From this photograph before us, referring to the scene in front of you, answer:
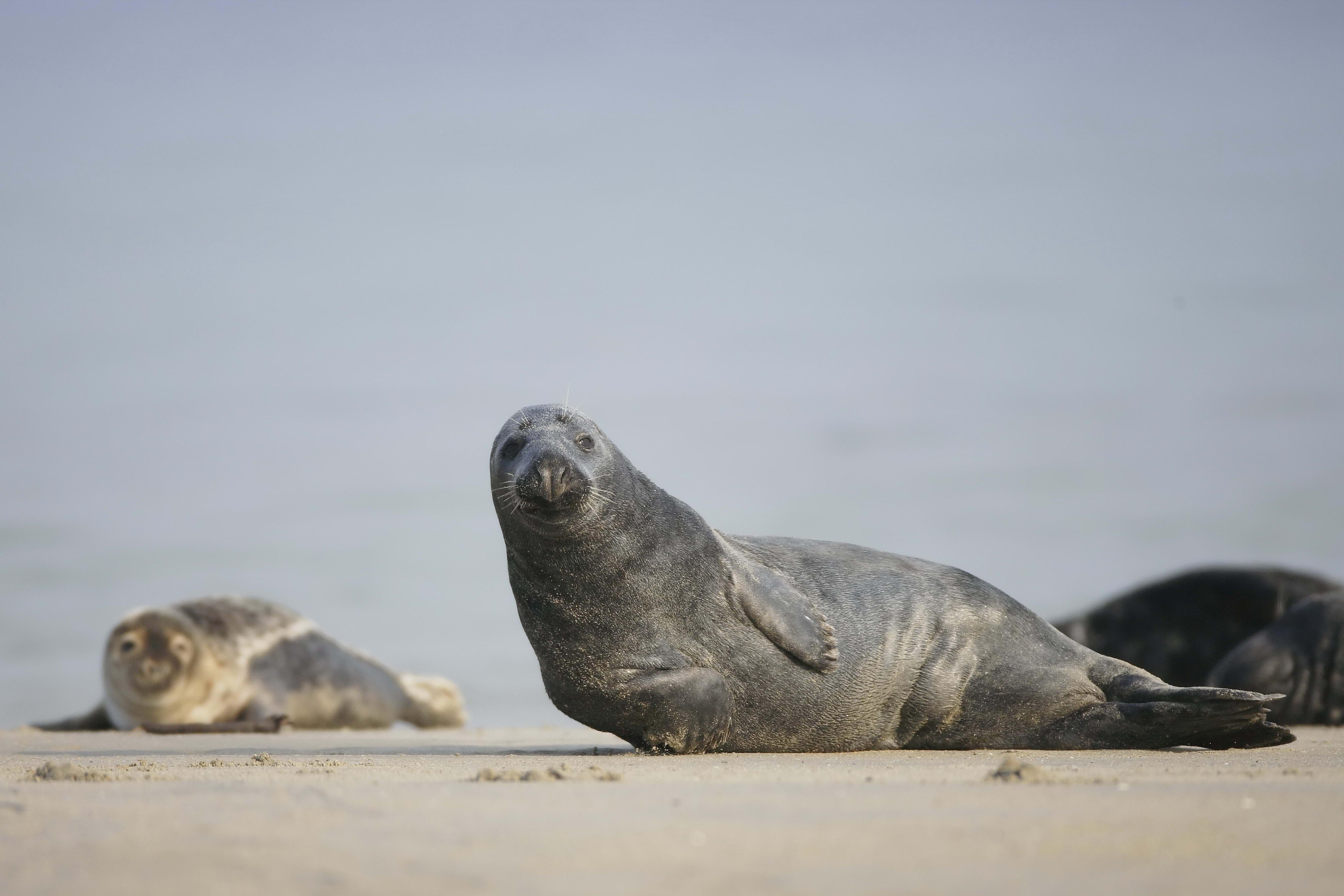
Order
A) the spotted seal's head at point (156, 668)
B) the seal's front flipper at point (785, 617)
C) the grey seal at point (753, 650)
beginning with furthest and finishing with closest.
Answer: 1. the spotted seal's head at point (156, 668)
2. the seal's front flipper at point (785, 617)
3. the grey seal at point (753, 650)

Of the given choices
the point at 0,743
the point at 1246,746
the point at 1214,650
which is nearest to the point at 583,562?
the point at 1246,746

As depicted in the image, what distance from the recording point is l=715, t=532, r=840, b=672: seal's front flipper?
6.27m

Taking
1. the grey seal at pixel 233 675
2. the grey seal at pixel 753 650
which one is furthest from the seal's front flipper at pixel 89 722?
the grey seal at pixel 753 650

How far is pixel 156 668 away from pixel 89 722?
138 centimetres

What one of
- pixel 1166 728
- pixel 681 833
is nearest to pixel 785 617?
pixel 1166 728

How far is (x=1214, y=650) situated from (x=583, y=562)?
1107 cm

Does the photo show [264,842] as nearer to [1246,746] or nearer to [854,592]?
[854,592]

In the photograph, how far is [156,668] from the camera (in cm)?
1320

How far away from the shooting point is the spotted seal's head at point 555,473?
591 cm

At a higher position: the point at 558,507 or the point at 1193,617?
the point at 558,507

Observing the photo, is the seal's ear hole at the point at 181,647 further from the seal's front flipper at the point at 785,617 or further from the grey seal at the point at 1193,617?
the grey seal at the point at 1193,617

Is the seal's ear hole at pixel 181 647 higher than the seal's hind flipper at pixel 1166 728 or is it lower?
lower

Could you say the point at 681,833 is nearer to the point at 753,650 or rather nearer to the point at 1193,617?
the point at 753,650

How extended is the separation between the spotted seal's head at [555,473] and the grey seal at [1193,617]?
32.0 ft
